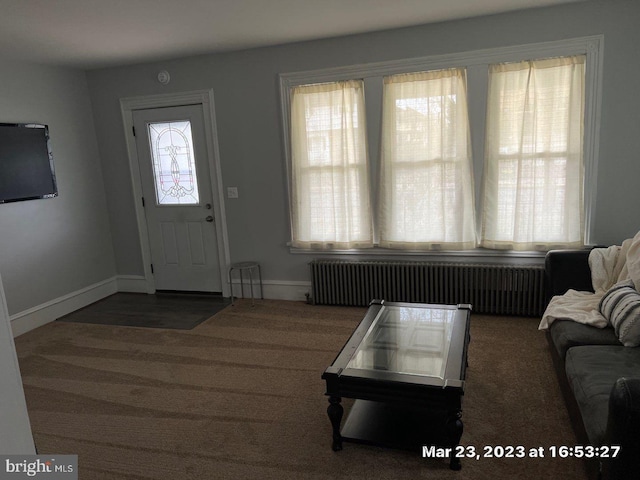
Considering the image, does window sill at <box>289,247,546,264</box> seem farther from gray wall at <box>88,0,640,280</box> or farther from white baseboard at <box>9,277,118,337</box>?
white baseboard at <box>9,277,118,337</box>

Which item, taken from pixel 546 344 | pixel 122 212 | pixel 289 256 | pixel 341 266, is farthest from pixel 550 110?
pixel 122 212

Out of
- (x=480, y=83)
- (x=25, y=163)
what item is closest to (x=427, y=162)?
(x=480, y=83)

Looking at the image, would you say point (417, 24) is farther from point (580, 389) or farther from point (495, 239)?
point (580, 389)

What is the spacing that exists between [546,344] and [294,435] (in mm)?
2046

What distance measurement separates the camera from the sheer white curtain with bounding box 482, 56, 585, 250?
3.54 metres

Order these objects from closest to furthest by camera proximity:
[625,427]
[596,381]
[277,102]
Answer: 1. [625,427]
2. [596,381]
3. [277,102]

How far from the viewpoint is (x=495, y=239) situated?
3.89m

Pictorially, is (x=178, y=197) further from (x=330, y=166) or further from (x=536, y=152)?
(x=536, y=152)

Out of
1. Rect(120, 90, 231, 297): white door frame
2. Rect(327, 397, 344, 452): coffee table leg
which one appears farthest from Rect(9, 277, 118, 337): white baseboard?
Rect(327, 397, 344, 452): coffee table leg

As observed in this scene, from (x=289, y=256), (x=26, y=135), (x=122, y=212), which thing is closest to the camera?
(x=26, y=135)

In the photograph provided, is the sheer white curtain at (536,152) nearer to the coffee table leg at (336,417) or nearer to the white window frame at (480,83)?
the white window frame at (480,83)

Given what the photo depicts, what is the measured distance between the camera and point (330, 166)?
13.8 feet

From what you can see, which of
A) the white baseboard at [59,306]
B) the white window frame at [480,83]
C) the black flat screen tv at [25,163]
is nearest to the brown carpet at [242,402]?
the white baseboard at [59,306]
